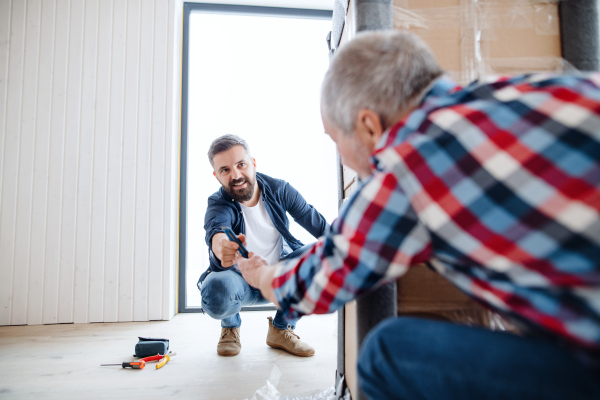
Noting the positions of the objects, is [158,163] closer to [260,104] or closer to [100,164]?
[100,164]

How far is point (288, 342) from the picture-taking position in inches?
61.0

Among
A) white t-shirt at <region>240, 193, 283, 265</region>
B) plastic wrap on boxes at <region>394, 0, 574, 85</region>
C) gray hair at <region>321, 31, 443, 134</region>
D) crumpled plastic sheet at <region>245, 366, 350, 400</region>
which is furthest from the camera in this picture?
white t-shirt at <region>240, 193, 283, 265</region>

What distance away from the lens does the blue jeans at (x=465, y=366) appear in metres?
0.46

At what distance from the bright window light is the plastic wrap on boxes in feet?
5.57

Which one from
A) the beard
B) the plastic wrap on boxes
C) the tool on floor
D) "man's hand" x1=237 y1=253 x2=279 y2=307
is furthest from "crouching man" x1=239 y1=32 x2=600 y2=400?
the tool on floor

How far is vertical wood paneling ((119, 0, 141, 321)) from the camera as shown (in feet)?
7.69

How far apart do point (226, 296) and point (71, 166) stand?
5.54 feet

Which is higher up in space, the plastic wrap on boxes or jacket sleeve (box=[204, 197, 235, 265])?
the plastic wrap on boxes

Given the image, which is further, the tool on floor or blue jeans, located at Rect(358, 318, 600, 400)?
the tool on floor

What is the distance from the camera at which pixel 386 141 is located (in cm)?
54

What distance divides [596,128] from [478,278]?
24 cm

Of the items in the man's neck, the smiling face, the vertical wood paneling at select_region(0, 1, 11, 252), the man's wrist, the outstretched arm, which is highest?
the vertical wood paneling at select_region(0, 1, 11, 252)

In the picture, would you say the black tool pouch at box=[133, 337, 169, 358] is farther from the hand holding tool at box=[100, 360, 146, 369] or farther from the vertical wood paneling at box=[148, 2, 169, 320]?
the vertical wood paneling at box=[148, 2, 169, 320]

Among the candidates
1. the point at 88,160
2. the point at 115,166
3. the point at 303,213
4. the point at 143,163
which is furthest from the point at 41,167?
the point at 303,213
